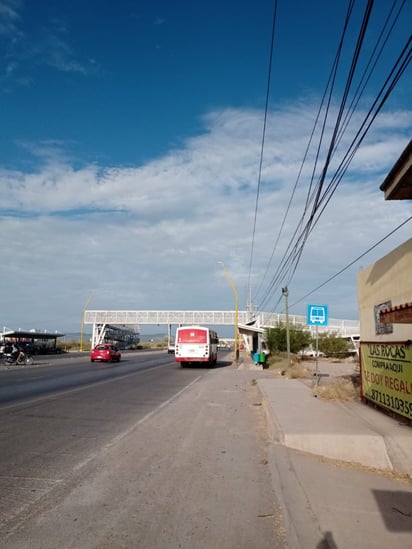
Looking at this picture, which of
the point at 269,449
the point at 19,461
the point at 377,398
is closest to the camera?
the point at 19,461

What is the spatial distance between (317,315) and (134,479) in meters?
12.0

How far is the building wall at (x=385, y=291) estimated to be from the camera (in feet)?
30.9

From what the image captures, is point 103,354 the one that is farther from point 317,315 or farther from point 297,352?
point 317,315

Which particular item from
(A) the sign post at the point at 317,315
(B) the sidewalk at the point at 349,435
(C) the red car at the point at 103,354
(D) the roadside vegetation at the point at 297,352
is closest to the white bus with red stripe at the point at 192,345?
(D) the roadside vegetation at the point at 297,352

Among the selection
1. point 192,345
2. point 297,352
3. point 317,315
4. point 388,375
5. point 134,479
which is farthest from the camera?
point 297,352

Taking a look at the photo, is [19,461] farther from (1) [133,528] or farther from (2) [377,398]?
(2) [377,398]

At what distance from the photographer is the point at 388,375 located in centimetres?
984

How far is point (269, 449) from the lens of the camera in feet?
26.3

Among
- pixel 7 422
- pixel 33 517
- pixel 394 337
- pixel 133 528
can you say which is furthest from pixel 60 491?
pixel 394 337

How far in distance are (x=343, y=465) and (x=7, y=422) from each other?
22.4ft

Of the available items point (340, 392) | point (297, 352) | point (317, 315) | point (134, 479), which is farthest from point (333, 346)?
point (134, 479)

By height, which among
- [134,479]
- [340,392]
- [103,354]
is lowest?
[134,479]

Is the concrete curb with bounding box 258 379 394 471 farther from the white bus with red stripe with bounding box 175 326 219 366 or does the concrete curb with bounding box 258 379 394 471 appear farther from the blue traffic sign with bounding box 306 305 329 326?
the white bus with red stripe with bounding box 175 326 219 366

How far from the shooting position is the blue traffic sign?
1716cm
